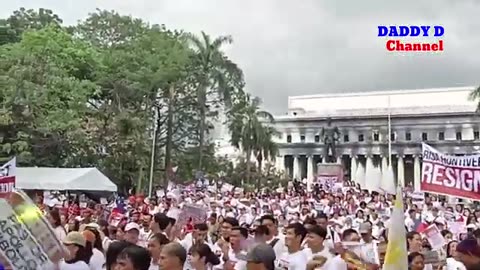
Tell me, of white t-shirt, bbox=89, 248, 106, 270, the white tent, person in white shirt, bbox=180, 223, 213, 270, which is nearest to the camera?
white t-shirt, bbox=89, 248, 106, 270

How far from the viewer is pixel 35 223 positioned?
4078mm

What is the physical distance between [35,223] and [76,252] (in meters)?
1.96

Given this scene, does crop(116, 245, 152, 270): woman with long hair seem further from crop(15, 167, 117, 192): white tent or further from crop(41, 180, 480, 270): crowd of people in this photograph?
crop(15, 167, 117, 192): white tent

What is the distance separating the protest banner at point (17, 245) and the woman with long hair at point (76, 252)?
1716 millimetres

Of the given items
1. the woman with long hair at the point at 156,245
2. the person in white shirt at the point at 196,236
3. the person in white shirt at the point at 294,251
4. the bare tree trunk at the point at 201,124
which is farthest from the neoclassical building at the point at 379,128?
the woman with long hair at the point at 156,245

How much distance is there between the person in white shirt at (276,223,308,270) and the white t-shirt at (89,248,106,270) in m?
1.53

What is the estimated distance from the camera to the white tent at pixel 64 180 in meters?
25.0

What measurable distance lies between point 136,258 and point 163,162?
38.5 meters

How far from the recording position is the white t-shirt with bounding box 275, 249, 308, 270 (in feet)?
22.1

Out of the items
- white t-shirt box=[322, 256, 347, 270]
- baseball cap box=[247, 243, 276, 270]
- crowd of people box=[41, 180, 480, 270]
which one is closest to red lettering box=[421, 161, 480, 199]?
crowd of people box=[41, 180, 480, 270]

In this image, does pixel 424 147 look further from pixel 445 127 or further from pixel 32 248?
pixel 445 127

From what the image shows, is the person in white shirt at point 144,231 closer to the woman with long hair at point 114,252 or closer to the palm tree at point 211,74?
the woman with long hair at point 114,252

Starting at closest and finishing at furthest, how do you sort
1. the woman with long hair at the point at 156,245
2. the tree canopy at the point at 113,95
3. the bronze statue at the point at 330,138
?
the woman with long hair at the point at 156,245
the tree canopy at the point at 113,95
the bronze statue at the point at 330,138

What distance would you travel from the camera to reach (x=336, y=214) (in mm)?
18500
